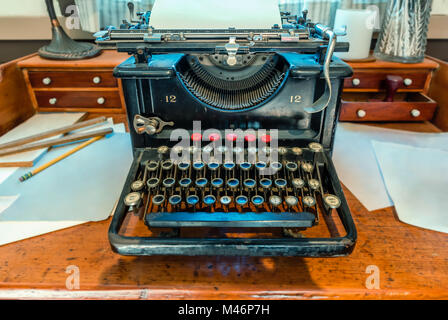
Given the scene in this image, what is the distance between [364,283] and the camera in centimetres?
74

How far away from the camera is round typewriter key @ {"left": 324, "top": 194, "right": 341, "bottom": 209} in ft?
2.92

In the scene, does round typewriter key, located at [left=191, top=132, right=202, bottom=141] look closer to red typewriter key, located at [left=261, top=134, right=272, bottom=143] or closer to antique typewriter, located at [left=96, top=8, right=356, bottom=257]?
antique typewriter, located at [left=96, top=8, right=356, bottom=257]

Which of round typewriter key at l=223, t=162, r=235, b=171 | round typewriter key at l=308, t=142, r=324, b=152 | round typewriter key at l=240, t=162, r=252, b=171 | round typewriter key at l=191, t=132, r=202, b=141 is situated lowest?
round typewriter key at l=223, t=162, r=235, b=171

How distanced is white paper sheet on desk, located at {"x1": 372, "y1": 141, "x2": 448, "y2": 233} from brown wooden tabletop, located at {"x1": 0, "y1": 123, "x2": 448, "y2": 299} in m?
0.07

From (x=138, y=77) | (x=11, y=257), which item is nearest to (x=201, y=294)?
(x=11, y=257)

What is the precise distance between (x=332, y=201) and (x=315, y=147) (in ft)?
0.72

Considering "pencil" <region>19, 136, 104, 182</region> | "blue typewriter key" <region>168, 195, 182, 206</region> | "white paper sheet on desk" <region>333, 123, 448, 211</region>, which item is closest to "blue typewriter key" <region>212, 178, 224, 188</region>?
"blue typewriter key" <region>168, 195, 182, 206</region>

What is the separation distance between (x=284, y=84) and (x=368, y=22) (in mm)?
A: 874

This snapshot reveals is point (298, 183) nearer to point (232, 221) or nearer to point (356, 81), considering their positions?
point (232, 221)

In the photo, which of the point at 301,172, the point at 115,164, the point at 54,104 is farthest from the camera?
the point at 54,104

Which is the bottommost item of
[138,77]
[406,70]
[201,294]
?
[201,294]

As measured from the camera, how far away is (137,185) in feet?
3.16

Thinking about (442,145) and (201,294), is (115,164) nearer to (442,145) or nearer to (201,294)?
(201,294)

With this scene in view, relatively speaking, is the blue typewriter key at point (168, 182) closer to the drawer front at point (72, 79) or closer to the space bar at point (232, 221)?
the space bar at point (232, 221)
